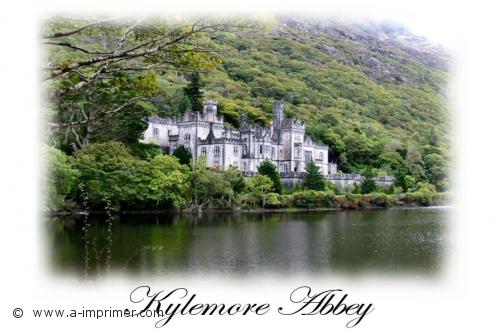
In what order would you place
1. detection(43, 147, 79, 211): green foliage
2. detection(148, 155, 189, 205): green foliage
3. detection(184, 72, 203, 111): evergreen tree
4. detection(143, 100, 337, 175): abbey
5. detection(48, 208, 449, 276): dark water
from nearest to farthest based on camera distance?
detection(48, 208, 449, 276): dark water, detection(43, 147, 79, 211): green foliage, detection(148, 155, 189, 205): green foliage, detection(143, 100, 337, 175): abbey, detection(184, 72, 203, 111): evergreen tree

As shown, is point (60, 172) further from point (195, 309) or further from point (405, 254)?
point (195, 309)

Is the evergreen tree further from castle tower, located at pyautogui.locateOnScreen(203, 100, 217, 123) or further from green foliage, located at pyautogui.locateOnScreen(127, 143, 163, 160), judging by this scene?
green foliage, located at pyautogui.locateOnScreen(127, 143, 163, 160)

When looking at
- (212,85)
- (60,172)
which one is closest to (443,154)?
(212,85)

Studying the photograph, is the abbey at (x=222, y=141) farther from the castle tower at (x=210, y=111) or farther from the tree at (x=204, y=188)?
the tree at (x=204, y=188)

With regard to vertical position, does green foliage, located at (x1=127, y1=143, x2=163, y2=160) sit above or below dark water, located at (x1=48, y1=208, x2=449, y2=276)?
above

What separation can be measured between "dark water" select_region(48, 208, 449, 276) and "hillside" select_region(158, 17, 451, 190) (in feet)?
43.7

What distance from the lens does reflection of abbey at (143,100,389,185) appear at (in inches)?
2169

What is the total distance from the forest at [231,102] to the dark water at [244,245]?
9.88ft

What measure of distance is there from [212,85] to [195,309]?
6769 centimetres

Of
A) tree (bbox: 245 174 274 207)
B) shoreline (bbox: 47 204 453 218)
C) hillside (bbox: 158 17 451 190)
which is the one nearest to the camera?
shoreline (bbox: 47 204 453 218)

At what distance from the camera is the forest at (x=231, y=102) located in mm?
9281

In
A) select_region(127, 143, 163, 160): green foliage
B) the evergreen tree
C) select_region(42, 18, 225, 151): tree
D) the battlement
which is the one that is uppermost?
the evergreen tree

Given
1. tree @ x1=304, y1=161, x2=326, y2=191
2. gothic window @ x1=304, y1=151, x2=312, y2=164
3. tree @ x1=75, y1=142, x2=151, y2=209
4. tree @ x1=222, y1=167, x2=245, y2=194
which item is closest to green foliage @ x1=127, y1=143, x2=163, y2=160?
tree @ x1=75, y1=142, x2=151, y2=209

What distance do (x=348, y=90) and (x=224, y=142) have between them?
4952 cm
